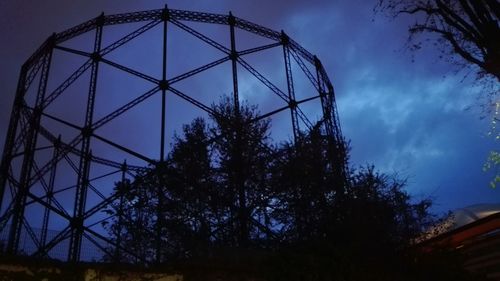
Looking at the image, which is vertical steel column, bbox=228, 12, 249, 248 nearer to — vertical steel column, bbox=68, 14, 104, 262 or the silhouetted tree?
the silhouetted tree

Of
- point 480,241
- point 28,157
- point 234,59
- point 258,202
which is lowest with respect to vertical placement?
point 480,241

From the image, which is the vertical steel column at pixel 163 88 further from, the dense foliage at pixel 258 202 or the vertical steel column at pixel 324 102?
the vertical steel column at pixel 324 102

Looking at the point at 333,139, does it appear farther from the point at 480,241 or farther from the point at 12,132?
the point at 12,132

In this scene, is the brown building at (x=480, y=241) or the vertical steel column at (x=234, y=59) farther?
the vertical steel column at (x=234, y=59)

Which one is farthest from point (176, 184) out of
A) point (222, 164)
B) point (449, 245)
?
point (449, 245)

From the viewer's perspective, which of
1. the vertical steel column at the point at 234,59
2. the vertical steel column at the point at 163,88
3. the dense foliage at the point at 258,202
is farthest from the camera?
the vertical steel column at the point at 234,59

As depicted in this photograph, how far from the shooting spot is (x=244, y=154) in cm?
1405

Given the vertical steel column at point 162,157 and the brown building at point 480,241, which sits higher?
the vertical steel column at point 162,157

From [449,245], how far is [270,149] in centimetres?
662

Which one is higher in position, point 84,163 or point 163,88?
point 163,88

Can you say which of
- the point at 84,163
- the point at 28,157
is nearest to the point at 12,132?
the point at 28,157

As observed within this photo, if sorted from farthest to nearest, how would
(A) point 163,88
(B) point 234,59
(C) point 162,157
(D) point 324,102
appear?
(D) point 324,102
(B) point 234,59
(A) point 163,88
(C) point 162,157

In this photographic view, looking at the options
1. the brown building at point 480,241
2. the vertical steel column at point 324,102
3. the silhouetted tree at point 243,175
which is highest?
the vertical steel column at point 324,102

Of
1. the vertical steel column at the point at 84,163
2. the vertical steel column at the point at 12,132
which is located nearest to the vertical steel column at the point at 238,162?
the vertical steel column at the point at 84,163
